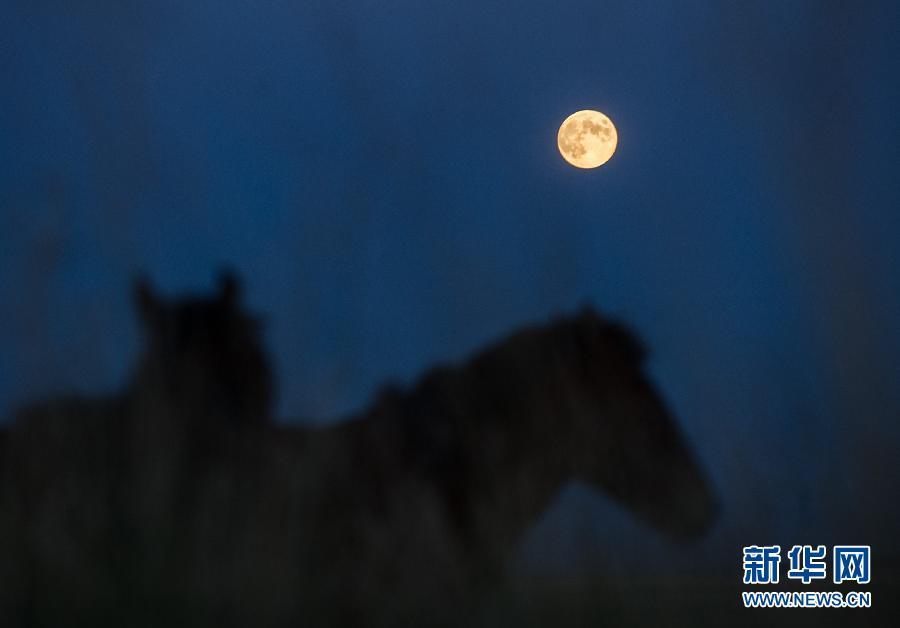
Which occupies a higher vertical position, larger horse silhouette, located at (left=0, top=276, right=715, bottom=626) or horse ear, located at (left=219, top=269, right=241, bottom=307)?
horse ear, located at (left=219, top=269, right=241, bottom=307)

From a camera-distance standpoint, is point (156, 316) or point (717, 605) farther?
point (156, 316)

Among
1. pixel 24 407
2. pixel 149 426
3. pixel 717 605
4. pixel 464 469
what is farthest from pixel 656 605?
pixel 24 407

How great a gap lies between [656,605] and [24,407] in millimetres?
3219

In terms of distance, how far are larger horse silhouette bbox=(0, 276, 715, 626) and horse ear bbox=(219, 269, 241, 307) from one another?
0.93 feet

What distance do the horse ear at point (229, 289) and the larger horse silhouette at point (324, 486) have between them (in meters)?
0.28

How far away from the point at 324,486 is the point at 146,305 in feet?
4.22

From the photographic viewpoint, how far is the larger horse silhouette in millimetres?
5934

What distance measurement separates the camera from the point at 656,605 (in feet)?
19.1

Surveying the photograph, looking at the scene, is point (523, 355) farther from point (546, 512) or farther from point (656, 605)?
point (656, 605)

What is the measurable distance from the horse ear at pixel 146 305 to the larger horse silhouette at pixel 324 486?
4.2 inches

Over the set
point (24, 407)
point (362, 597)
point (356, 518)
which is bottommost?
point (362, 597)

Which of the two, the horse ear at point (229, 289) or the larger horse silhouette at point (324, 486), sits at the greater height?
the horse ear at point (229, 289)

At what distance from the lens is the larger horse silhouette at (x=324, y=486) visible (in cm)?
593

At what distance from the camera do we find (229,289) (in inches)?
251
